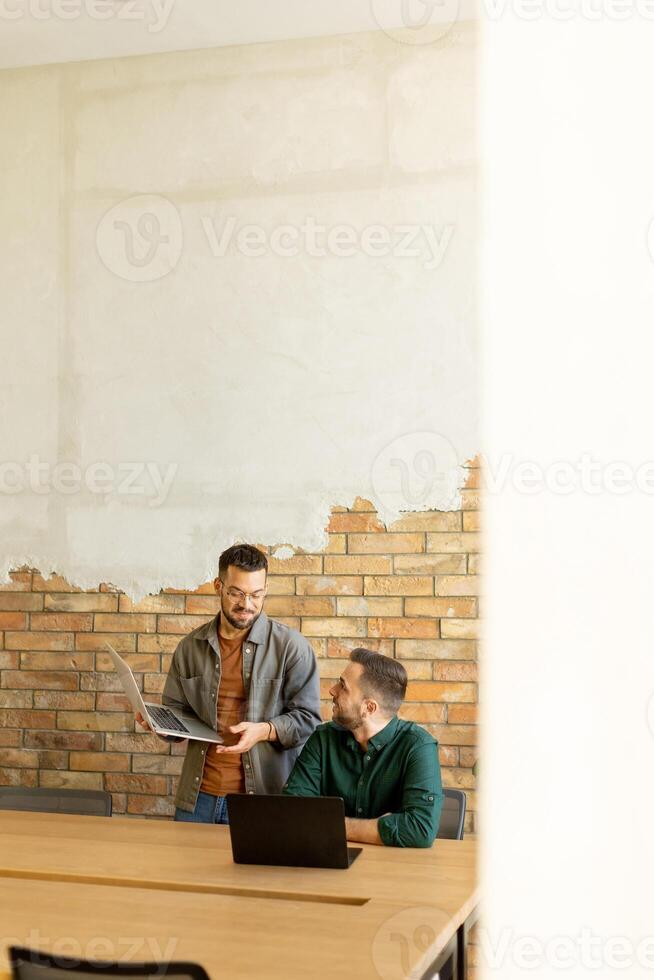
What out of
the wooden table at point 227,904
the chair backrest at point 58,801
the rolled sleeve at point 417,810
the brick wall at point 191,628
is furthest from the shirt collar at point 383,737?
the chair backrest at point 58,801

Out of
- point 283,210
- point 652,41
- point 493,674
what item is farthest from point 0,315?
point 652,41

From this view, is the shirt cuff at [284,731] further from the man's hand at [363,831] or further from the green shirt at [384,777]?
the man's hand at [363,831]

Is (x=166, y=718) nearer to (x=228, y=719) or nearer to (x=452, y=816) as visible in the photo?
(x=228, y=719)

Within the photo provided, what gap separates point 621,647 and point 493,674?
0.50 meters

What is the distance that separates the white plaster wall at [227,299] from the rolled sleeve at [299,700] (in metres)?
0.65

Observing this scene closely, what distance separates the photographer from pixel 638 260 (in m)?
4.04

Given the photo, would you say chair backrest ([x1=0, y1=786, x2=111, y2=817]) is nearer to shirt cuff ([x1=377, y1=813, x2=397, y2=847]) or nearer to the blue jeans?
the blue jeans

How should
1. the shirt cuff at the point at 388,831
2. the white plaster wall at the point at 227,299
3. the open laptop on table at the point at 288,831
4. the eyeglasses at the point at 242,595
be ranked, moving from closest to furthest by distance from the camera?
1. the open laptop on table at the point at 288,831
2. the shirt cuff at the point at 388,831
3. the eyeglasses at the point at 242,595
4. the white plaster wall at the point at 227,299

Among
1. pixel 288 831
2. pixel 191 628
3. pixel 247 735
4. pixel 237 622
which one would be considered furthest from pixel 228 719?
pixel 288 831

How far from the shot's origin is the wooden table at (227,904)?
217 cm

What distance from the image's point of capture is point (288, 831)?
9.00 ft

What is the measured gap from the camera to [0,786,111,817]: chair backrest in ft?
12.0

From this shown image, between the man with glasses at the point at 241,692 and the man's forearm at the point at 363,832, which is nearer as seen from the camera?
the man's forearm at the point at 363,832

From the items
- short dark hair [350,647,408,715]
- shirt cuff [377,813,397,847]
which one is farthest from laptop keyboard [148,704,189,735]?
shirt cuff [377,813,397,847]
